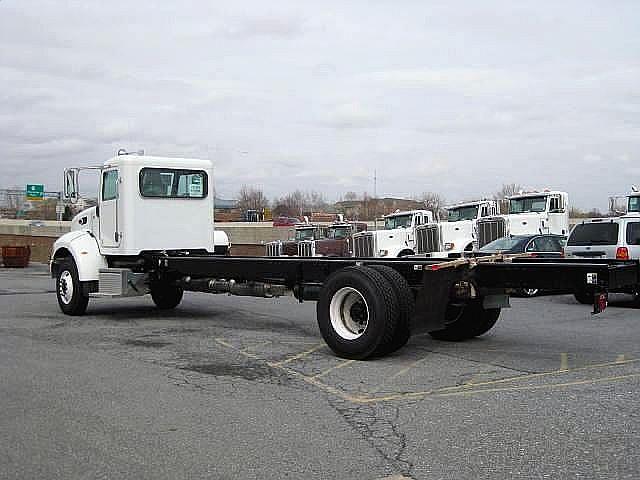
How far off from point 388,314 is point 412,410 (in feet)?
6.80

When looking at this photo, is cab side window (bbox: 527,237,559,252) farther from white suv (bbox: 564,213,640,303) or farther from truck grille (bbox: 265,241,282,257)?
truck grille (bbox: 265,241,282,257)

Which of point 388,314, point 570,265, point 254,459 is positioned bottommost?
point 254,459

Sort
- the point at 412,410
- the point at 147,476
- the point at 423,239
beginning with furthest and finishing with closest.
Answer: the point at 423,239 < the point at 412,410 < the point at 147,476

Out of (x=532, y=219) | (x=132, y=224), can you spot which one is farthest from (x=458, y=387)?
(x=532, y=219)

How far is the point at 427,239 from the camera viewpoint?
87.2 ft

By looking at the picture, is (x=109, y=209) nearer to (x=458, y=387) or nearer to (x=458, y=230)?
(x=458, y=387)

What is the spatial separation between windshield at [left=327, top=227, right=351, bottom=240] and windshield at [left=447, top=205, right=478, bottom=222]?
16.0 ft

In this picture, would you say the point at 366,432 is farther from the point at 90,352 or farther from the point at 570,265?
the point at 90,352

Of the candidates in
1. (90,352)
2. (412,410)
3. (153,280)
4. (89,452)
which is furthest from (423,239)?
(89,452)

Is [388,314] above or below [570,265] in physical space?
below

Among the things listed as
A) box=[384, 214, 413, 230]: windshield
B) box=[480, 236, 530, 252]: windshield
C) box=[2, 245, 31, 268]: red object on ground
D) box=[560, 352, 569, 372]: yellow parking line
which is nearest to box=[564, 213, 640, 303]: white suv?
box=[480, 236, 530, 252]: windshield

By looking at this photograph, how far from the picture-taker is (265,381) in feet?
27.4

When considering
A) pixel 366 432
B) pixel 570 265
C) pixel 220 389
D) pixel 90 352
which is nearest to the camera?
pixel 366 432

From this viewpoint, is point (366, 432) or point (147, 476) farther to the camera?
point (366, 432)
